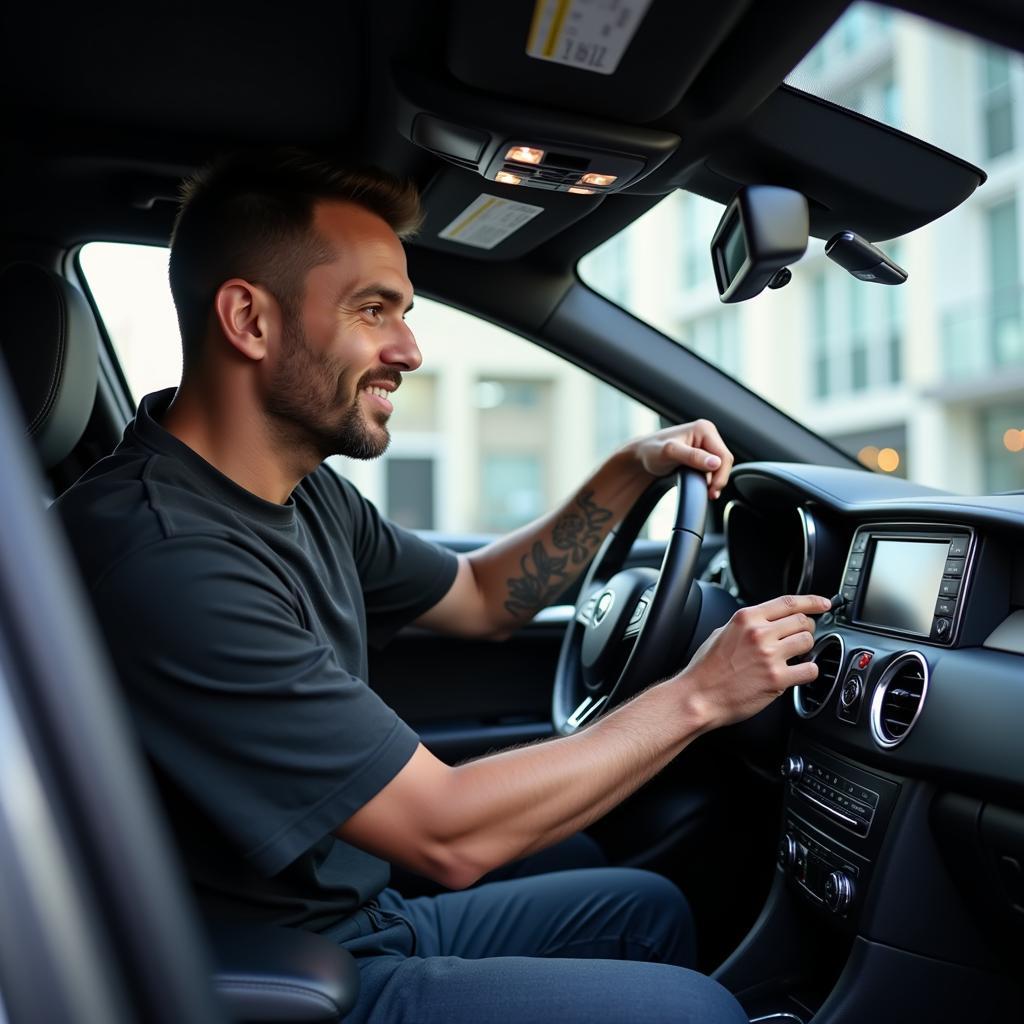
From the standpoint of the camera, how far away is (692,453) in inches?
67.7

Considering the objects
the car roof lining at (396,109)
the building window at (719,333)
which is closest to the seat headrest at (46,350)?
the car roof lining at (396,109)

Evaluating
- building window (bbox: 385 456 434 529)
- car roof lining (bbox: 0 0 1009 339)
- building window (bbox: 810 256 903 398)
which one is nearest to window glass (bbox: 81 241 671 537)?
building window (bbox: 385 456 434 529)

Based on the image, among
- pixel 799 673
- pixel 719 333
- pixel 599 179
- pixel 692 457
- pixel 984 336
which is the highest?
pixel 719 333

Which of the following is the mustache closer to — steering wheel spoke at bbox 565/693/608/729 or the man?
the man

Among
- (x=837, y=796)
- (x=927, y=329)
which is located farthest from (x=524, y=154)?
(x=927, y=329)

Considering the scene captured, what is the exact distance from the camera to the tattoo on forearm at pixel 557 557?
2039 mm

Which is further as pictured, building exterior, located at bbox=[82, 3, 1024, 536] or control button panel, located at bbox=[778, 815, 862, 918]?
building exterior, located at bbox=[82, 3, 1024, 536]

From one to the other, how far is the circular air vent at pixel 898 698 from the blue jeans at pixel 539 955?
45 cm

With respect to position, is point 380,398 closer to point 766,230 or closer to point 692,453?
point 692,453

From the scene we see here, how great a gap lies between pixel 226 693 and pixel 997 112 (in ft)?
43.8

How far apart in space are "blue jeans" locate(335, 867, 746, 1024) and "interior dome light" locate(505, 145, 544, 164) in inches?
47.0

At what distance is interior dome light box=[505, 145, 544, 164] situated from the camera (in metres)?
1.65

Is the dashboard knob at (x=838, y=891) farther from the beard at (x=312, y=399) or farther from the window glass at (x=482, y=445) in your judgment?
the window glass at (x=482, y=445)

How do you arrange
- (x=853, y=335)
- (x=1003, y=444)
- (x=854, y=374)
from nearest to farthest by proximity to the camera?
(x=1003, y=444) → (x=853, y=335) → (x=854, y=374)
